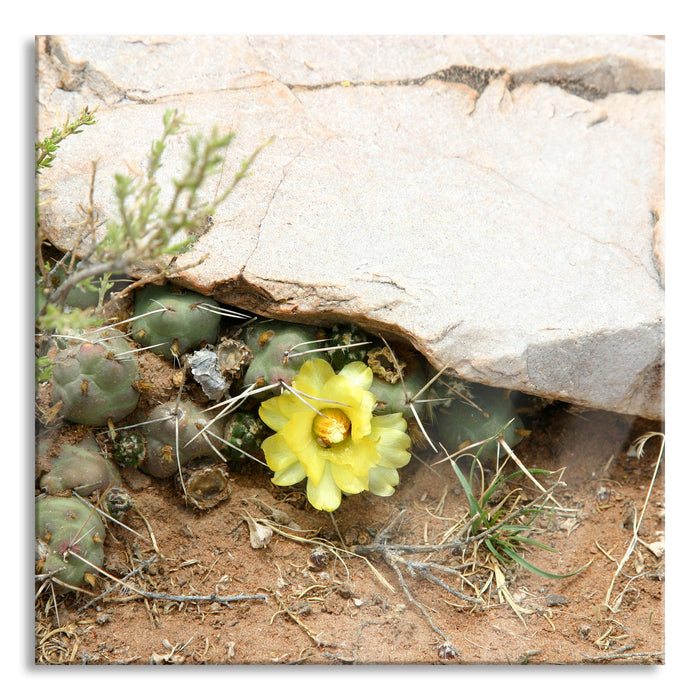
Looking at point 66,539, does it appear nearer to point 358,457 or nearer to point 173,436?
point 173,436

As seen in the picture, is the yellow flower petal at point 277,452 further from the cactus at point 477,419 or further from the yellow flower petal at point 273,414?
the cactus at point 477,419

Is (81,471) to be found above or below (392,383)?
below

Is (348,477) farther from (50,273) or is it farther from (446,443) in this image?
(50,273)

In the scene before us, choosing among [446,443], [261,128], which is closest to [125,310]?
[261,128]

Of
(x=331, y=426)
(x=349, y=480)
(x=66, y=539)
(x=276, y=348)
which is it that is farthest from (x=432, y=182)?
(x=66, y=539)

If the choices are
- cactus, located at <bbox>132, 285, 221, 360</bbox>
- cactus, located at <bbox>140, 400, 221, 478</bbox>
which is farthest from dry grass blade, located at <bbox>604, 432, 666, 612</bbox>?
cactus, located at <bbox>132, 285, 221, 360</bbox>

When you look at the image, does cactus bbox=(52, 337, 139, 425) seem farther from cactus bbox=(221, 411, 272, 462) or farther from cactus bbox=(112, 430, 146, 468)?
cactus bbox=(221, 411, 272, 462)
